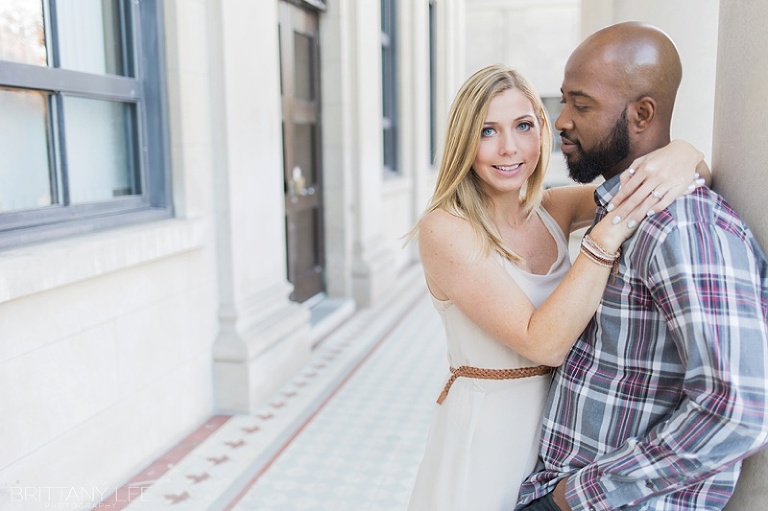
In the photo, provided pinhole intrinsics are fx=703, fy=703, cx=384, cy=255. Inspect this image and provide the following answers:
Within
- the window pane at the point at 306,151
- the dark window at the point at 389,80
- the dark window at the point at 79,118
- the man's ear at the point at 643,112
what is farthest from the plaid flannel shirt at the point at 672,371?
the dark window at the point at 389,80

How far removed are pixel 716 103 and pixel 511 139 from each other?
424 millimetres

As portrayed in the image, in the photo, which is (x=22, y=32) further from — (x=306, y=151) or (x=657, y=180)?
(x=306, y=151)

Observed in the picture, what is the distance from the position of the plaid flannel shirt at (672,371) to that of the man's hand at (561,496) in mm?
33

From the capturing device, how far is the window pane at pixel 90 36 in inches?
120

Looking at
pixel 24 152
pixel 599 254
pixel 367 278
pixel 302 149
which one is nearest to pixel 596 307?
pixel 599 254

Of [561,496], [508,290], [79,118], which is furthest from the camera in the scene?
[79,118]

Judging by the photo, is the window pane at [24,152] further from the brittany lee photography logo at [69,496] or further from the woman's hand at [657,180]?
the woman's hand at [657,180]

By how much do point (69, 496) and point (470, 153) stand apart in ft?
7.65

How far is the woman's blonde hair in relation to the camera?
5.18 feet

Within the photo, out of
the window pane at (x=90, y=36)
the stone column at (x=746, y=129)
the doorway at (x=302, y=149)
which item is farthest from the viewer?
the doorway at (x=302, y=149)

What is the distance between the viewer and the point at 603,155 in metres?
1.38

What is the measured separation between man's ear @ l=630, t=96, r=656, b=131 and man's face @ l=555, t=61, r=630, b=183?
2 centimetres

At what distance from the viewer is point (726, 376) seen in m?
1.07

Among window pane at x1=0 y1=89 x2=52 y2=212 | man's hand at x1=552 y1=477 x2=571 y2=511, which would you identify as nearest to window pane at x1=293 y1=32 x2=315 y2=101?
window pane at x1=0 y1=89 x2=52 y2=212
